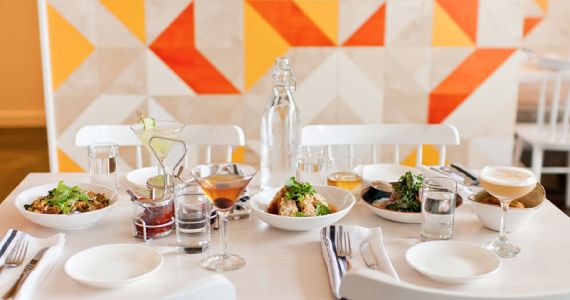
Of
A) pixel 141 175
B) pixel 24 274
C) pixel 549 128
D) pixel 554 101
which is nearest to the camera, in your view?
pixel 24 274

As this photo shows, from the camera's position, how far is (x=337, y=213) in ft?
5.12

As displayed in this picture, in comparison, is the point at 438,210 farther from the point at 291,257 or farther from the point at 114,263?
the point at 114,263

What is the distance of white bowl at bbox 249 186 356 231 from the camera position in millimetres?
1544

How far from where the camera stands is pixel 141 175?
6.52 ft

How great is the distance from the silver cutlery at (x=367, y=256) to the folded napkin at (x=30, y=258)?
65 centimetres

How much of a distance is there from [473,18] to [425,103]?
44 cm

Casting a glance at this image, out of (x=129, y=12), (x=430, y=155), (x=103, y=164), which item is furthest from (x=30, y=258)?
(x=430, y=155)

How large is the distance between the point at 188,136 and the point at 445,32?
1.40m

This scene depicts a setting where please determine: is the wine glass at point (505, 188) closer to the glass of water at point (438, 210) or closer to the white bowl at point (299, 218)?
the glass of water at point (438, 210)

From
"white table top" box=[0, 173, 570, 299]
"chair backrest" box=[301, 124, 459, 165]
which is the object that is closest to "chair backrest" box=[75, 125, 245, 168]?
"chair backrest" box=[301, 124, 459, 165]

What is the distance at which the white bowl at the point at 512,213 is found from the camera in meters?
1.58

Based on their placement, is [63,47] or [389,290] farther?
[63,47]

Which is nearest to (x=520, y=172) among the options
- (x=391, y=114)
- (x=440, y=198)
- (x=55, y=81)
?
(x=440, y=198)

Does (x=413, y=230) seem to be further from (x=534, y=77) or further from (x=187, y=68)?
(x=534, y=77)
